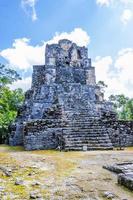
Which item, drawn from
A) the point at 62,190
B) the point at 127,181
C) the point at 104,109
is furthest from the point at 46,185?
the point at 104,109

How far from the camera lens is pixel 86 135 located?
44.3 ft

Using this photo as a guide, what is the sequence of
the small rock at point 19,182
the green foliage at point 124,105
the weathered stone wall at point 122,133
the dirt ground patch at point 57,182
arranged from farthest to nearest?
1. the green foliage at point 124,105
2. the weathered stone wall at point 122,133
3. the small rock at point 19,182
4. the dirt ground patch at point 57,182

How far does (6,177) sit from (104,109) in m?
13.9

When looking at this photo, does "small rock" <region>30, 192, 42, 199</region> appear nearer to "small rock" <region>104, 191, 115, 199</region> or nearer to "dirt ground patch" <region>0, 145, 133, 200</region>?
"dirt ground patch" <region>0, 145, 133, 200</region>

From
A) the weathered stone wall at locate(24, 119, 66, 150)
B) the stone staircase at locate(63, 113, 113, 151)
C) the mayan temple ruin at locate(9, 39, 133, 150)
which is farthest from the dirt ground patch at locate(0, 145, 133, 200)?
the weathered stone wall at locate(24, 119, 66, 150)

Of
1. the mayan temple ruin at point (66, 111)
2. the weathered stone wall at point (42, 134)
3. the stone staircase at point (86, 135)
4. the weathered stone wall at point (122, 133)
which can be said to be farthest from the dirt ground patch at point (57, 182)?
the weathered stone wall at point (122, 133)

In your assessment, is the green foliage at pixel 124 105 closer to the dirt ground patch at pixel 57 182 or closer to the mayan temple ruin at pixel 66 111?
the mayan temple ruin at pixel 66 111

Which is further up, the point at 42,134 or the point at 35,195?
the point at 42,134

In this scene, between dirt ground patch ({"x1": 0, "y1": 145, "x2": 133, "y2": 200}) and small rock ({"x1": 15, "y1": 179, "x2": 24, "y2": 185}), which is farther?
small rock ({"x1": 15, "y1": 179, "x2": 24, "y2": 185})

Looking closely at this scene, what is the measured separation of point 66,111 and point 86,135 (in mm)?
4538

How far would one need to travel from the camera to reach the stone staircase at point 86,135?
12.4 meters

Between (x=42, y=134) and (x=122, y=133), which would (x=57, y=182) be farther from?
(x=122, y=133)

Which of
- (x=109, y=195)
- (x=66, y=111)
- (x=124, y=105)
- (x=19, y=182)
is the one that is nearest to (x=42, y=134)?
(x=66, y=111)

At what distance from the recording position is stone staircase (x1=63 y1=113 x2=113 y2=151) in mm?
12398
